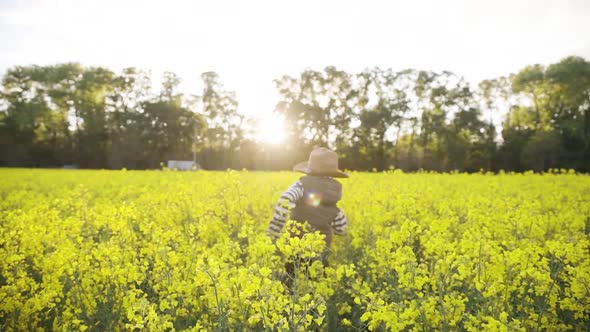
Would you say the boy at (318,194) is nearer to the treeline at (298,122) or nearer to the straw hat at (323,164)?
the straw hat at (323,164)

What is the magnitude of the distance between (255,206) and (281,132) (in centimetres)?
3708

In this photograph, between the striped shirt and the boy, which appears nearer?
the striped shirt

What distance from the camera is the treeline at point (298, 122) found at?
129 ft

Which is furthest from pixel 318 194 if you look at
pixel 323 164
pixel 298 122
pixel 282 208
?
pixel 298 122

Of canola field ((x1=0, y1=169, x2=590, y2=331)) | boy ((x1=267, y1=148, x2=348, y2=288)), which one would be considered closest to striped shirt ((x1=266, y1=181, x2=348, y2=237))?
boy ((x1=267, y1=148, x2=348, y2=288))

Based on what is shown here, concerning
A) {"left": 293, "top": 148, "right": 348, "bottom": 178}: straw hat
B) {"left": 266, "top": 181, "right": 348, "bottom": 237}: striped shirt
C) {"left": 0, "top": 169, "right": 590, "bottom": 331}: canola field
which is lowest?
{"left": 0, "top": 169, "right": 590, "bottom": 331}: canola field

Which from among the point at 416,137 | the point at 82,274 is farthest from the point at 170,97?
the point at 82,274

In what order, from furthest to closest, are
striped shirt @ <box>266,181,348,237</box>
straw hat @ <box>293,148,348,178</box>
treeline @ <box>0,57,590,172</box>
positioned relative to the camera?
treeline @ <box>0,57,590,172</box>, straw hat @ <box>293,148,348,178</box>, striped shirt @ <box>266,181,348,237</box>

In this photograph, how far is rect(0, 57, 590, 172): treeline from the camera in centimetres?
3944

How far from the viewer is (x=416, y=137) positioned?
148 ft

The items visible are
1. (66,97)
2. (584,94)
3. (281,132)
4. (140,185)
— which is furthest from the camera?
(66,97)

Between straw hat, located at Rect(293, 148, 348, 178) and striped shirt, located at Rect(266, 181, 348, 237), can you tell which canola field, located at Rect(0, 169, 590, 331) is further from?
straw hat, located at Rect(293, 148, 348, 178)

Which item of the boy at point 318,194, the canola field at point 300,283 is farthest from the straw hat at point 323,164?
the canola field at point 300,283

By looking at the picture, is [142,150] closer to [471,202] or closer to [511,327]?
[471,202]
